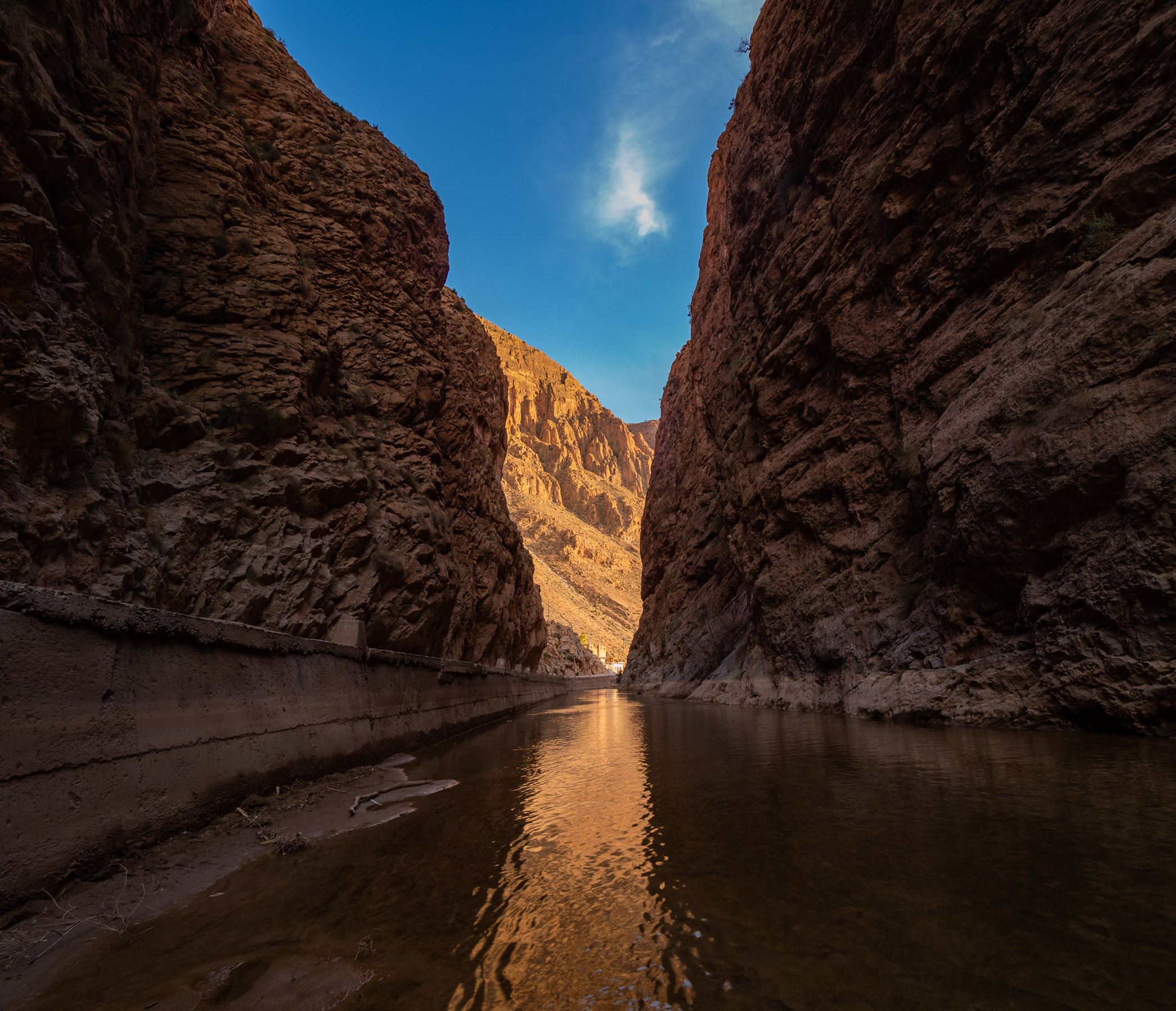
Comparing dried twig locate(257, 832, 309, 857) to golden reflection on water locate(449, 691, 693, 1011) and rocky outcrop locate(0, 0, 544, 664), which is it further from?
rocky outcrop locate(0, 0, 544, 664)

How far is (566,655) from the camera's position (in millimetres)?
57625

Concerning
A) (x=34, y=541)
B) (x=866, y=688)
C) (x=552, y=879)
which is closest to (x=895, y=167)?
(x=866, y=688)

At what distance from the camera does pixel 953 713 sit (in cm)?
858

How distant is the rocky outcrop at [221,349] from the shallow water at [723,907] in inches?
233

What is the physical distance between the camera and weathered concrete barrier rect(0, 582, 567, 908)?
3.05 meters

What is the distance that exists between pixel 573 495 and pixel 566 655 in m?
96.3

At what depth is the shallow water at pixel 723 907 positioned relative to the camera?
1956 mm

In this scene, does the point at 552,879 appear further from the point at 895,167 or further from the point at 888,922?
the point at 895,167

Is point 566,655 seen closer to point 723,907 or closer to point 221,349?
point 221,349

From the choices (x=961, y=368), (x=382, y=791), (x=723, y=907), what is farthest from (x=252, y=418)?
(x=961, y=368)

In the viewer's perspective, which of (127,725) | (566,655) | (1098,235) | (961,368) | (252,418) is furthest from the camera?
(566,655)

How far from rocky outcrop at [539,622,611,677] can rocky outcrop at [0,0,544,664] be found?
32021mm

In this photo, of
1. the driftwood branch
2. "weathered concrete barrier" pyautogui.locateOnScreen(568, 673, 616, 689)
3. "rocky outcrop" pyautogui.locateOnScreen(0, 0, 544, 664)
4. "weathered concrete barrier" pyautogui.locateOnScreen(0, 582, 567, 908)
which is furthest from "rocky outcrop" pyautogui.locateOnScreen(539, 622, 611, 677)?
"weathered concrete barrier" pyautogui.locateOnScreen(0, 582, 567, 908)

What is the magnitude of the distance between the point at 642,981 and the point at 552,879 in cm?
129
